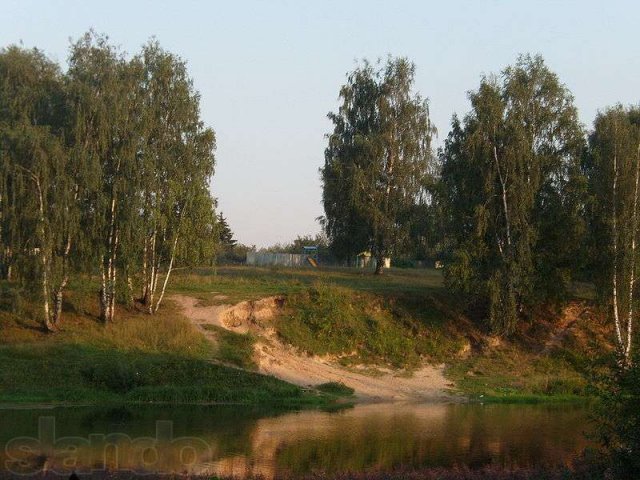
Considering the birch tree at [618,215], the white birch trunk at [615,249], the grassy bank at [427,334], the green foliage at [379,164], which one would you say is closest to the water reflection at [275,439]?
the grassy bank at [427,334]

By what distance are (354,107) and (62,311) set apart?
97.7 feet

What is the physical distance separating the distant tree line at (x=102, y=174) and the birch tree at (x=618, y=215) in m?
23.0

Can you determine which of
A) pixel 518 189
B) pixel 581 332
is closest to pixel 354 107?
pixel 518 189

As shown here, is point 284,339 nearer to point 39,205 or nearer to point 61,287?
point 61,287

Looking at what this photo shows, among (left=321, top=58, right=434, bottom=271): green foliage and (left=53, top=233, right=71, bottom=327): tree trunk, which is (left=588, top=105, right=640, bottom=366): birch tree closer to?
(left=321, top=58, right=434, bottom=271): green foliage

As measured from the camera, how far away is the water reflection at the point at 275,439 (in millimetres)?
20516

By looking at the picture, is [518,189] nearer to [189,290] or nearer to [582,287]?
[582,287]

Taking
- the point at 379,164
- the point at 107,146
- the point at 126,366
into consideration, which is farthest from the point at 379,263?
the point at 126,366

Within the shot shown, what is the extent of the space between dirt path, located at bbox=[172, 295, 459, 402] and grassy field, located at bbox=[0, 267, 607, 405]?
2.75 ft

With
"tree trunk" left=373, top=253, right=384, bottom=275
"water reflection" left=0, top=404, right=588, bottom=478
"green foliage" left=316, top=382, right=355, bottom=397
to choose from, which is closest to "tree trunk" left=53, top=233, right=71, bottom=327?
"water reflection" left=0, top=404, right=588, bottom=478

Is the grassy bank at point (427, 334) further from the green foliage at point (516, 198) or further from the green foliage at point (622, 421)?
the green foliage at point (622, 421)

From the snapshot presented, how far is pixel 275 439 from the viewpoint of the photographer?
26.0 m

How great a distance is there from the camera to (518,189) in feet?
168

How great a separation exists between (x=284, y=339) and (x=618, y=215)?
20.8 metres
